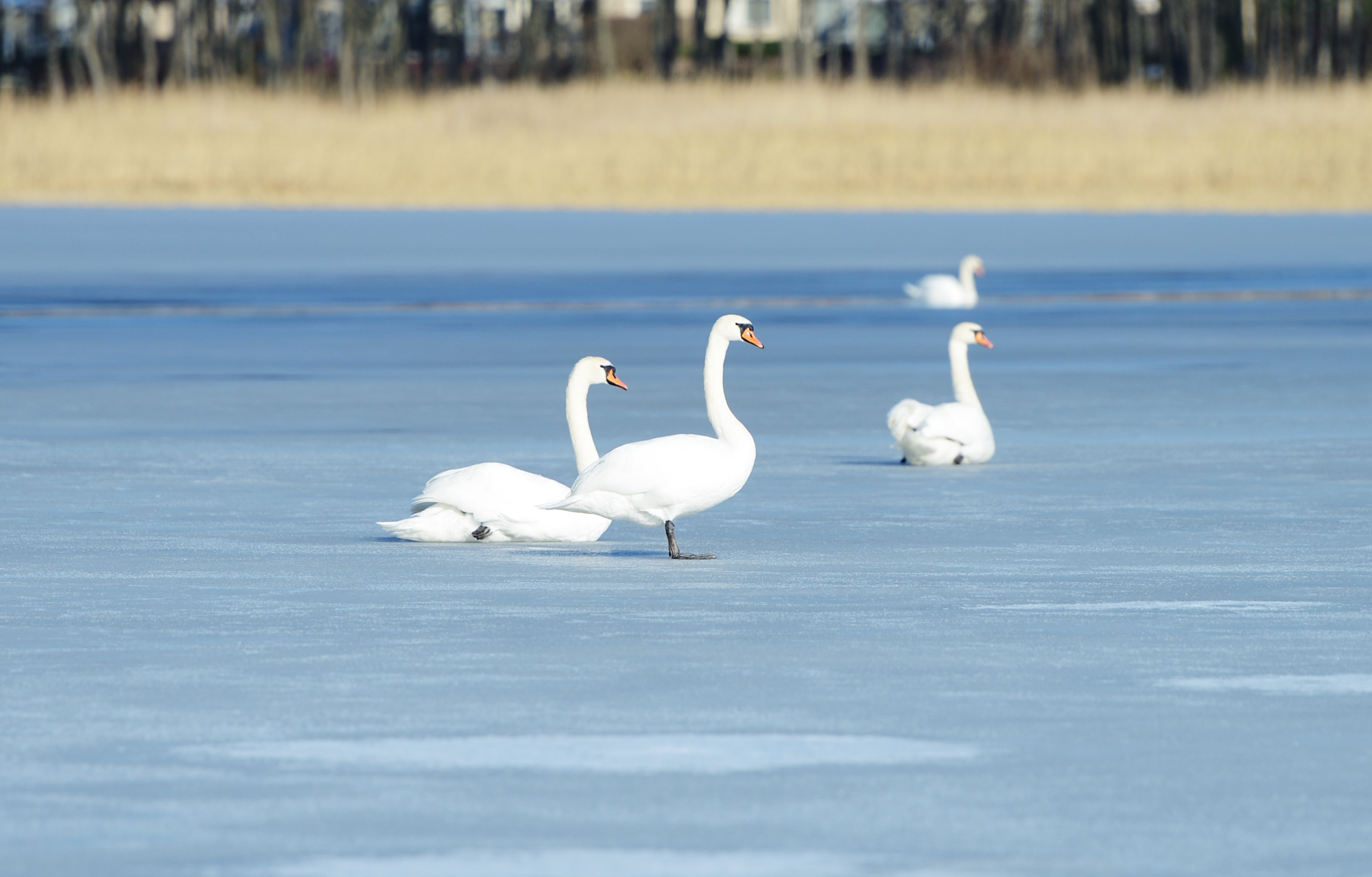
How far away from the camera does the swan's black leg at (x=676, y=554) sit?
25.6 feet

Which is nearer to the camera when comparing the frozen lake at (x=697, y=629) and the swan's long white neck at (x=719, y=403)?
the frozen lake at (x=697, y=629)

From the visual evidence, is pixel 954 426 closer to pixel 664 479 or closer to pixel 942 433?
pixel 942 433

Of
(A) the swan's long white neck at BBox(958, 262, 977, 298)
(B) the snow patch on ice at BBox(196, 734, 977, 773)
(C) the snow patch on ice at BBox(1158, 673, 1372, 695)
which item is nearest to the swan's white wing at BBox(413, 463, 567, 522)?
(C) the snow patch on ice at BBox(1158, 673, 1372, 695)

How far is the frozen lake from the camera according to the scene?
454 cm

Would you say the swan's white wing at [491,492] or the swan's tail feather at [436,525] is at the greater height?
the swan's white wing at [491,492]

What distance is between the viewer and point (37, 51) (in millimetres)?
69875

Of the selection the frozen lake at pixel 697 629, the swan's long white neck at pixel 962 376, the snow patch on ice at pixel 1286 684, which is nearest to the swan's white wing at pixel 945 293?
the frozen lake at pixel 697 629

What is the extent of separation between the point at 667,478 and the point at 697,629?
1.11 m

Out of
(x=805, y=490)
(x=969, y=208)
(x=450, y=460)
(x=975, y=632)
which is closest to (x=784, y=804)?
(x=975, y=632)

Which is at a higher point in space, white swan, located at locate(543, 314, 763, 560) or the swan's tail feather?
white swan, located at locate(543, 314, 763, 560)

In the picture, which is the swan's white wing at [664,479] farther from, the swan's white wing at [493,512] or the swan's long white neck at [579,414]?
the swan's long white neck at [579,414]

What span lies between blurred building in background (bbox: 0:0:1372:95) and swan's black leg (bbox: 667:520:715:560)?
137ft

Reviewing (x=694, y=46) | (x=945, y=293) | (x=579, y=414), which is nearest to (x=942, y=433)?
(x=579, y=414)

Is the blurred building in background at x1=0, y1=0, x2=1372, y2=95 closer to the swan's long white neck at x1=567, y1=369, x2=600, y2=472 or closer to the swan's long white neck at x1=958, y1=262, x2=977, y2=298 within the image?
the swan's long white neck at x1=958, y1=262, x2=977, y2=298
